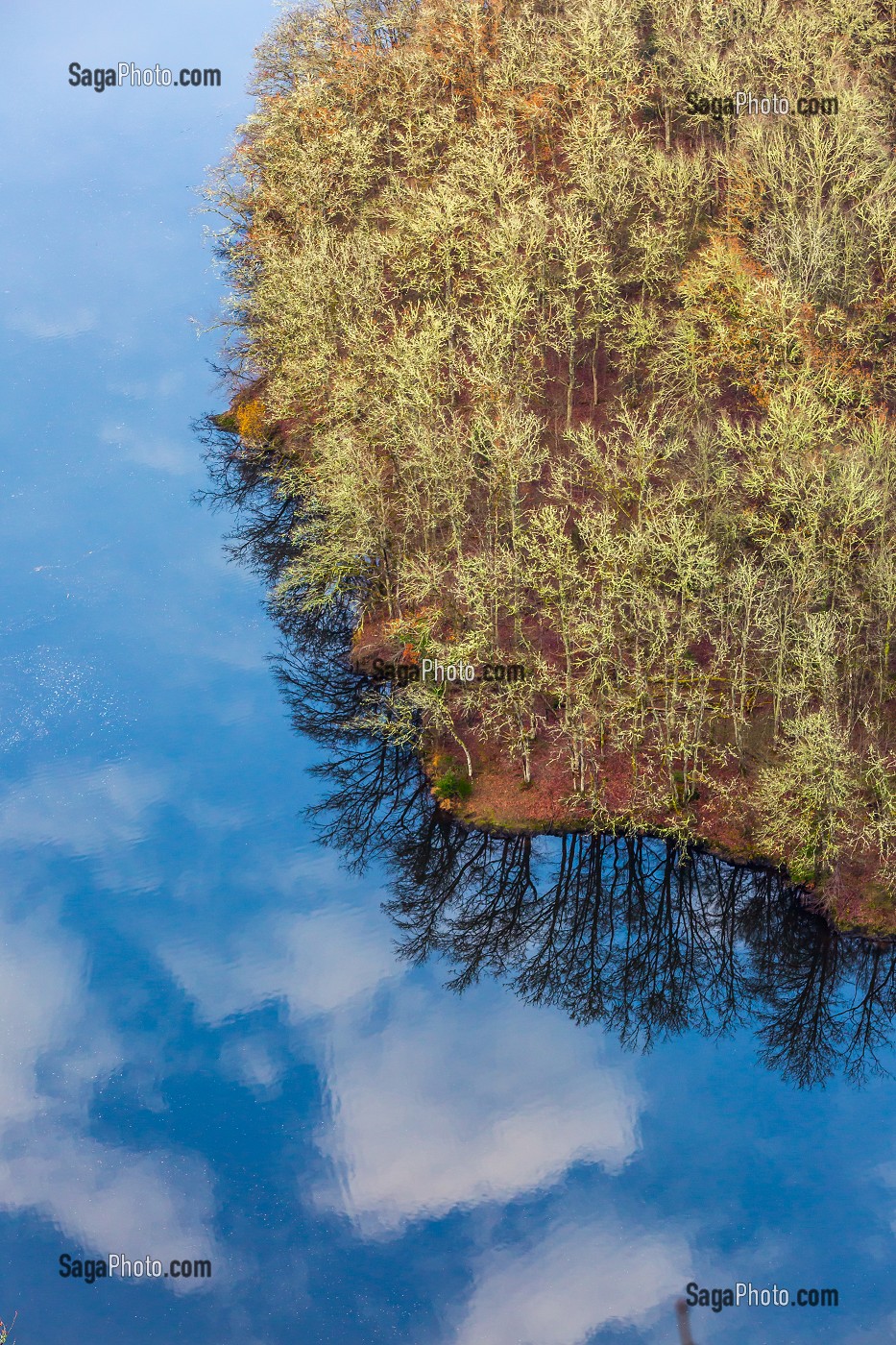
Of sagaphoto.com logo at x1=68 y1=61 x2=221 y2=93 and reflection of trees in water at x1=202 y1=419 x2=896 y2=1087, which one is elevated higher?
sagaphoto.com logo at x1=68 y1=61 x2=221 y2=93

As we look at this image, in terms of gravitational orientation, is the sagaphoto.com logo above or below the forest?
above

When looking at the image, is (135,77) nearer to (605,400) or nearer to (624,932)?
(605,400)

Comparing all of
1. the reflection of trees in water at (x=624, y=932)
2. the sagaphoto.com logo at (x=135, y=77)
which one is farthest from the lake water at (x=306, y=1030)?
the sagaphoto.com logo at (x=135, y=77)

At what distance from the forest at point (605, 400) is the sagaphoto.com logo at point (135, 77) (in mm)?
43373

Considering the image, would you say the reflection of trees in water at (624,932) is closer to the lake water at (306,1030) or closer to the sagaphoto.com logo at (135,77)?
the lake water at (306,1030)

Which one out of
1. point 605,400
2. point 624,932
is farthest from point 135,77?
point 624,932

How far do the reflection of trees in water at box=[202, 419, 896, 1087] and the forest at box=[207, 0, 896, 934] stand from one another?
1.83 meters

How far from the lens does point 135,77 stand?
15700cm

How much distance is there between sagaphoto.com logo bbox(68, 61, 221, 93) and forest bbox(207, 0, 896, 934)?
4337 cm

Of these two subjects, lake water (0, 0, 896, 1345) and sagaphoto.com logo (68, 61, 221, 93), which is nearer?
lake water (0, 0, 896, 1345)

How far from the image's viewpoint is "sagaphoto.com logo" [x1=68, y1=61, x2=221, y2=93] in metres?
148

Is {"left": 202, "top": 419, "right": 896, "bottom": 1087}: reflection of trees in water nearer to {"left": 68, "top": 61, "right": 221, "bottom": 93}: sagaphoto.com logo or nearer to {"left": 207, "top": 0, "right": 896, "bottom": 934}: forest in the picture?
{"left": 207, "top": 0, "right": 896, "bottom": 934}: forest

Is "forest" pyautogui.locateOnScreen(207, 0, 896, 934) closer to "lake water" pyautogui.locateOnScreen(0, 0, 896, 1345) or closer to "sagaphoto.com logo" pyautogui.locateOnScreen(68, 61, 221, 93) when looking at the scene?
"lake water" pyautogui.locateOnScreen(0, 0, 896, 1345)

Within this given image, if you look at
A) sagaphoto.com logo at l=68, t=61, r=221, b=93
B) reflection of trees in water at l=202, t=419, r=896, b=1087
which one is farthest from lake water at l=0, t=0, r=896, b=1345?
sagaphoto.com logo at l=68, t=61, r=221, b=93
